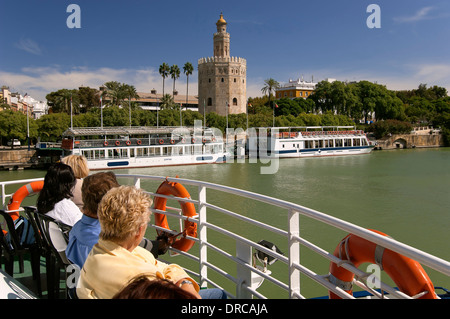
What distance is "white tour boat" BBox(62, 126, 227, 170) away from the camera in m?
33.7

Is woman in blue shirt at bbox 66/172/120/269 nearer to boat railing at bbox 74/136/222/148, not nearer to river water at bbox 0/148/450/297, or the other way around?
river water at bbox 0/148/450/297

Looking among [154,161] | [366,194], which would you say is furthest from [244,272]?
[154,161]

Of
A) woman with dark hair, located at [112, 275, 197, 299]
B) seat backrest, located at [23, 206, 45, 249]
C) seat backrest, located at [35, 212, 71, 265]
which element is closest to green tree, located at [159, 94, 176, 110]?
seat backrest, located at [23, 206, 45, 249]

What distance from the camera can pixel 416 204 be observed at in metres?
17.6

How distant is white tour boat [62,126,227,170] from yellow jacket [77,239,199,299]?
106 ft

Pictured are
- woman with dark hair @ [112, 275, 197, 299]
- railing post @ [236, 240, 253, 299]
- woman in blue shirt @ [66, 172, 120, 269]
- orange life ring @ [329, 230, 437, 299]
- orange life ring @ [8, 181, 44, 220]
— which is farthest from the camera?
orange life ring @ [8, 181, 44, 220]

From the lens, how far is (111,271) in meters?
1.71

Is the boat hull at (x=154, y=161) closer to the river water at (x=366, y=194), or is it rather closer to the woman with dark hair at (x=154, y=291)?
the river water at (x=366, y=194)

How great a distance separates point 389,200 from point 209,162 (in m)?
22.3

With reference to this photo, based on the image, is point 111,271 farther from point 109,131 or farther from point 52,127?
point 52,127

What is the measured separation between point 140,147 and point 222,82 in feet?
119

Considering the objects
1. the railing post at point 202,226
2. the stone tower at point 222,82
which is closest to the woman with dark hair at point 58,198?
the railing post at point 202,226

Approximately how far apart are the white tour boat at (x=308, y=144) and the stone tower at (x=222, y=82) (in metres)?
19.7
